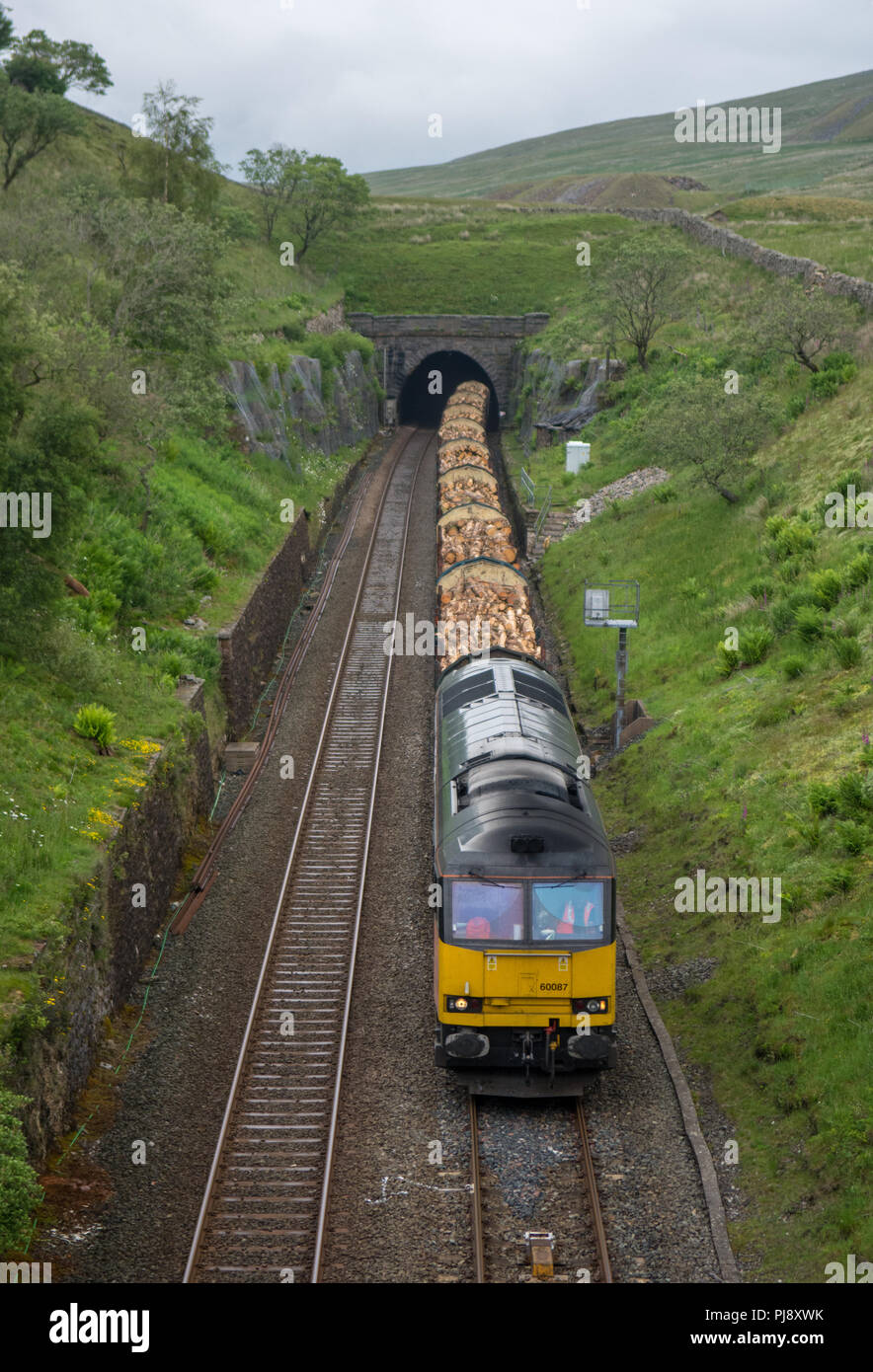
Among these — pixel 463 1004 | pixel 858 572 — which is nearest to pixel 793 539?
pixel 858 572

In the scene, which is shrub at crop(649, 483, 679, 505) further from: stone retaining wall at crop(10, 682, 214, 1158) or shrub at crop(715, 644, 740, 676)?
stone retaining wall at crop(10, 682, 214, 1158)

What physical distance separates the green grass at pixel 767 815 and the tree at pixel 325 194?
170 feet

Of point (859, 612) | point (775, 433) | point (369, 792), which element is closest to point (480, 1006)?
point (369, 792)

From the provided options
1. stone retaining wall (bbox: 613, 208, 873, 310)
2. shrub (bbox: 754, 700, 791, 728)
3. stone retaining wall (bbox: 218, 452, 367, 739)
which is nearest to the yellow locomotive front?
shrub (bbox: 754, 700, 791, 728)

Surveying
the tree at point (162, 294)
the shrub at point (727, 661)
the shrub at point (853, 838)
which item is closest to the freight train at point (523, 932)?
the shrub at point (853, 838)

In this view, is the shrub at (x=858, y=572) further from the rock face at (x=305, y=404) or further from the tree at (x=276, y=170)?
the tree at (x=276, y=170)

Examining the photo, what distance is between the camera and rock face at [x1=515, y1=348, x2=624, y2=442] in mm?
55625

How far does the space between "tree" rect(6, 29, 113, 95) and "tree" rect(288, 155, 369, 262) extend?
1377cm

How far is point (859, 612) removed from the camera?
24.0 m

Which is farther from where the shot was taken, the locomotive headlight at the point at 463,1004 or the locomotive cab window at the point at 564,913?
the locomotive headlight at the point at 463,1004

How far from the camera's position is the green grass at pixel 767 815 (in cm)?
1355

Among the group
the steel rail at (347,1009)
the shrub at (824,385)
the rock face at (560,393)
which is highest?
the rock face at (560,393)

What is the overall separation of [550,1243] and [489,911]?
3890mm

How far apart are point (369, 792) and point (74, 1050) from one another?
10799 mm
